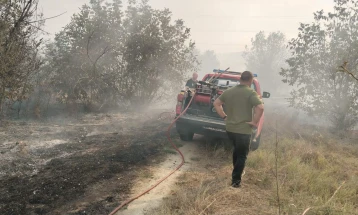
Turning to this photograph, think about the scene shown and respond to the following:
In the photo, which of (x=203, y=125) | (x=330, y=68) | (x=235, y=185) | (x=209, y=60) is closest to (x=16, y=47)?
(x=203, y=125)

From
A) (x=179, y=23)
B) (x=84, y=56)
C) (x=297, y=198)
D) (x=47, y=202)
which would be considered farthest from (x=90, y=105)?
(x=297, y=198)

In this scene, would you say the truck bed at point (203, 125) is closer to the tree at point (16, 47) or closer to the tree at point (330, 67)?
the tree at point (16, 47)

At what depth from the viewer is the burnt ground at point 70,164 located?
3771mm

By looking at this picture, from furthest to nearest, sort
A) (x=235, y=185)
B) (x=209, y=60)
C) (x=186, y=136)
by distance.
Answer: (x=209, y=60)
(x=186, y=136)
(x=235, y=185)

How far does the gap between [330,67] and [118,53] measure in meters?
9.94

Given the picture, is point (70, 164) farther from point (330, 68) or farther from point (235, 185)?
point (330, 68)

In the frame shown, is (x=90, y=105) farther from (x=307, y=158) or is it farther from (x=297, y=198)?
(x=297, y=198)

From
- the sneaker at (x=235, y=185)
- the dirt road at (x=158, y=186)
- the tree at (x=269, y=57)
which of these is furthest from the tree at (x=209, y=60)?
the sneaker at (x=235, y=185)

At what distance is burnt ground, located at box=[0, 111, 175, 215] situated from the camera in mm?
3771

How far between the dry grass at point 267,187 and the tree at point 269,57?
4216 cm

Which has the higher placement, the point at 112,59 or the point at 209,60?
the point at 209,60

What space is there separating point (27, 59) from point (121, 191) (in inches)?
235

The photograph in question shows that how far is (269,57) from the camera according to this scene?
47.5 metres

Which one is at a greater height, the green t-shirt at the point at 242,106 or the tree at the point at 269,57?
the tree at the point at 269,57
